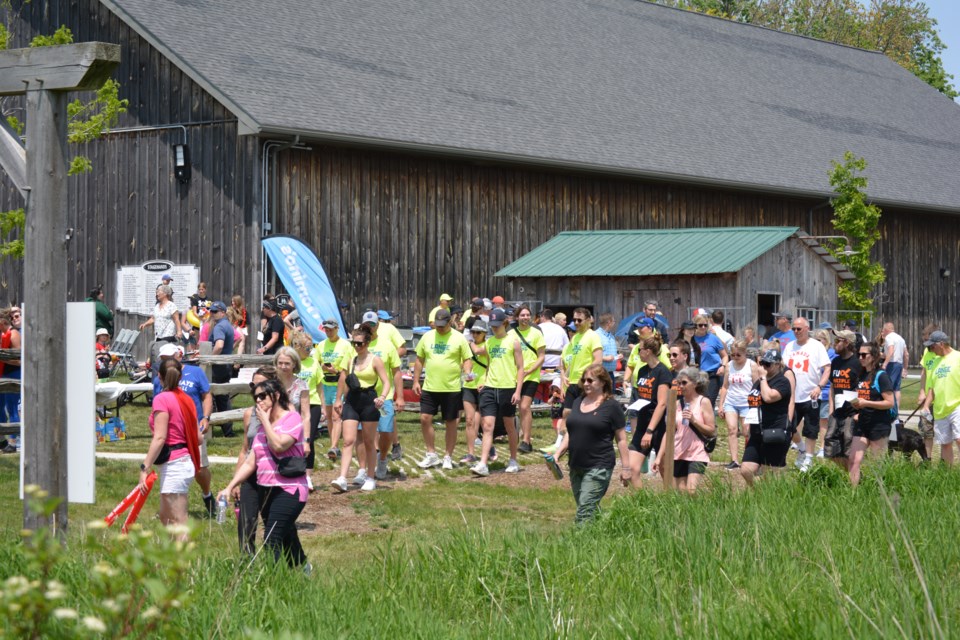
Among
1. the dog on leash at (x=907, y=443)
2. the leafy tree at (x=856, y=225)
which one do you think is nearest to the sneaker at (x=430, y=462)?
the dog on leash at (x=907, y=443)

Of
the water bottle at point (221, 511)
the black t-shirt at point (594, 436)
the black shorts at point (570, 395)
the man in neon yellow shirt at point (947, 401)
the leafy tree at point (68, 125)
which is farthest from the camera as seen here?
the leafy tree at point (68, 125)

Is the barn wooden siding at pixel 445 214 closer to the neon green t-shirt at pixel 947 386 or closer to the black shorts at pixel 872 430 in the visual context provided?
the neon green t-shirt at pixel 947 386

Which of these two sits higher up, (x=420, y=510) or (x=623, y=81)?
(x=623, y=81)

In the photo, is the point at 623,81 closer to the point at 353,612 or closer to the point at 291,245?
the point at 291,245

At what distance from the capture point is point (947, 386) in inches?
541

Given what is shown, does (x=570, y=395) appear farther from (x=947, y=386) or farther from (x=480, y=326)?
(x=947, y=386)

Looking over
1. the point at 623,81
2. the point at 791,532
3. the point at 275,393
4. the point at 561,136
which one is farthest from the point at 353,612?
the point at 623,81

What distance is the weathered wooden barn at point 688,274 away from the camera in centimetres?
2531

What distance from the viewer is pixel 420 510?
40.4 feet

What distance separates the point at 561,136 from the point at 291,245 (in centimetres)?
867

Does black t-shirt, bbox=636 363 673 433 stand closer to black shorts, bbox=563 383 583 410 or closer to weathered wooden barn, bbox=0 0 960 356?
black shorts, bbox=563 383 583 410

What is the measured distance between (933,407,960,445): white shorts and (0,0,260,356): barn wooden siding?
14083mm

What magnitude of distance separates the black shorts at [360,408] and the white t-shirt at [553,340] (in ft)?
22.9

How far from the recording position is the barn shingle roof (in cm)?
2552
